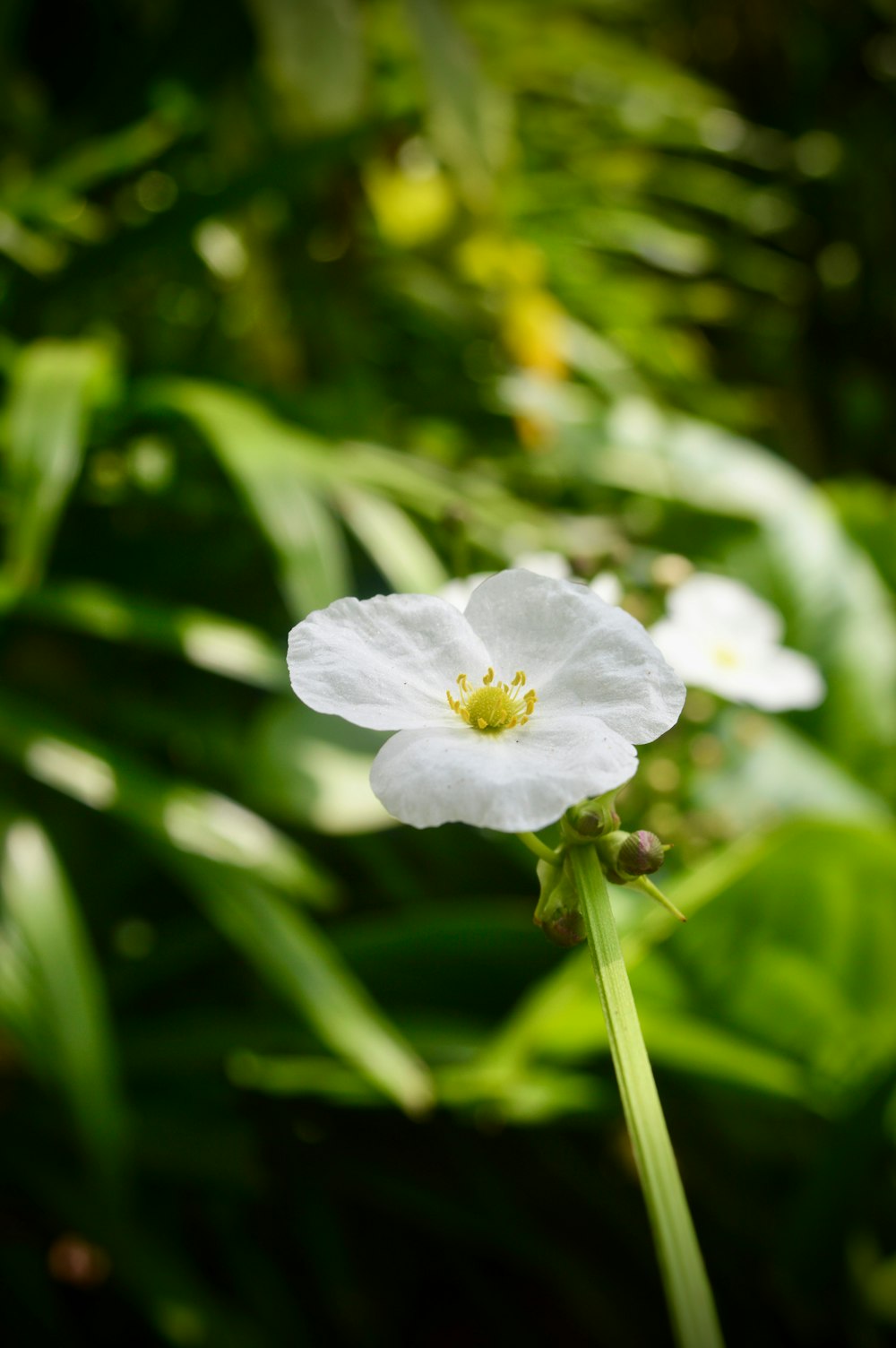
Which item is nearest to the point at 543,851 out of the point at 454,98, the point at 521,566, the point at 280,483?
the point at 521,566

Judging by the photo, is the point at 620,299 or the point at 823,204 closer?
the point at 620,299

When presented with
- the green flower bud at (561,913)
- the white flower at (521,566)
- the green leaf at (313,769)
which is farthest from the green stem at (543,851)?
the green leaf at (313,769)

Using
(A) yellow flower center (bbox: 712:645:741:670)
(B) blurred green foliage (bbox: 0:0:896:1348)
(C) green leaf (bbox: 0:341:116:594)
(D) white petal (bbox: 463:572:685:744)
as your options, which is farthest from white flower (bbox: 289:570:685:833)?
(C) green leaf (bbox: 0:341:116:594)

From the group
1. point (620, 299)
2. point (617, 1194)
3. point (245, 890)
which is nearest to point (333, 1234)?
point (617, 1194)

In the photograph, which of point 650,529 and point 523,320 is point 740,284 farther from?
point 650,529

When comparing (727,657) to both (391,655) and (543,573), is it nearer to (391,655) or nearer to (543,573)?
(543,573)

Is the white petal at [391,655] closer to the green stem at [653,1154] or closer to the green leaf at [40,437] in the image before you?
the green stem at [653,1154]

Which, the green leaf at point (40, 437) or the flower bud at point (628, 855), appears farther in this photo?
the green leaf at point (40, 437)
